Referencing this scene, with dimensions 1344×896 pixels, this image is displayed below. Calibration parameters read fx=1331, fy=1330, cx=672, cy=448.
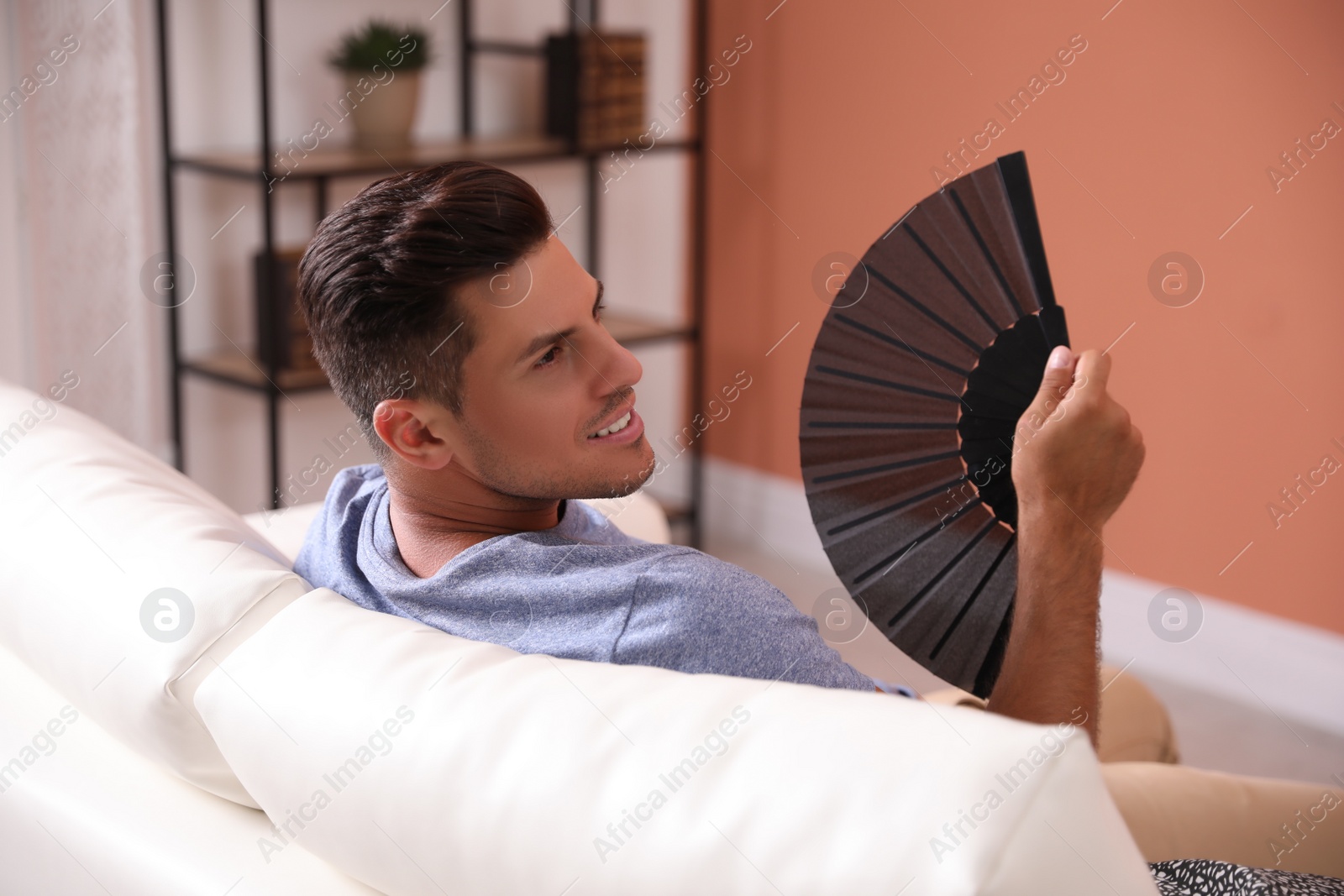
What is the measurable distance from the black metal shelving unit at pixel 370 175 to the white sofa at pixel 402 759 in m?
1.64

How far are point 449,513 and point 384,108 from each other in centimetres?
216

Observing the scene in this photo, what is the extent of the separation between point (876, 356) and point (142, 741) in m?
0.66

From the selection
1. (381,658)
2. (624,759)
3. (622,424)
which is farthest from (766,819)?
(622,424)

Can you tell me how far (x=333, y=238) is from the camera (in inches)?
Result: 41.8

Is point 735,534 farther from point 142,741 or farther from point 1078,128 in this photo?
point 142,741

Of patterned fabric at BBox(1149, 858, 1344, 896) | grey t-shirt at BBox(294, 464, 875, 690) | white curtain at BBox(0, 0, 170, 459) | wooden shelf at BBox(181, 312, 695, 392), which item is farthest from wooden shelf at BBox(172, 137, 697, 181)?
patterned fabric at BBox(1149, 858, 1344, 896)

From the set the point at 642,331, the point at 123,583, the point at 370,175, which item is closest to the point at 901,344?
the point at 123,583

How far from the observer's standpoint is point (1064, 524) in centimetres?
106

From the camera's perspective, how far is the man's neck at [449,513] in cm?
112

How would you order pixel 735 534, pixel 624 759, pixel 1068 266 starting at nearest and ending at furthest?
pixel 624 759
pixel 1068 266
pixel 735 534

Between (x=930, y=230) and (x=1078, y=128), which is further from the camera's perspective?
(x=1078, y=128)

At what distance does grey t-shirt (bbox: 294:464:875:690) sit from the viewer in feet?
3.12

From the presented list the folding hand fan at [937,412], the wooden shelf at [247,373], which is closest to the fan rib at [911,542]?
the folding hand fan at [937,412]

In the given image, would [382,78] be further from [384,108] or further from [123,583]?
[123,583]
